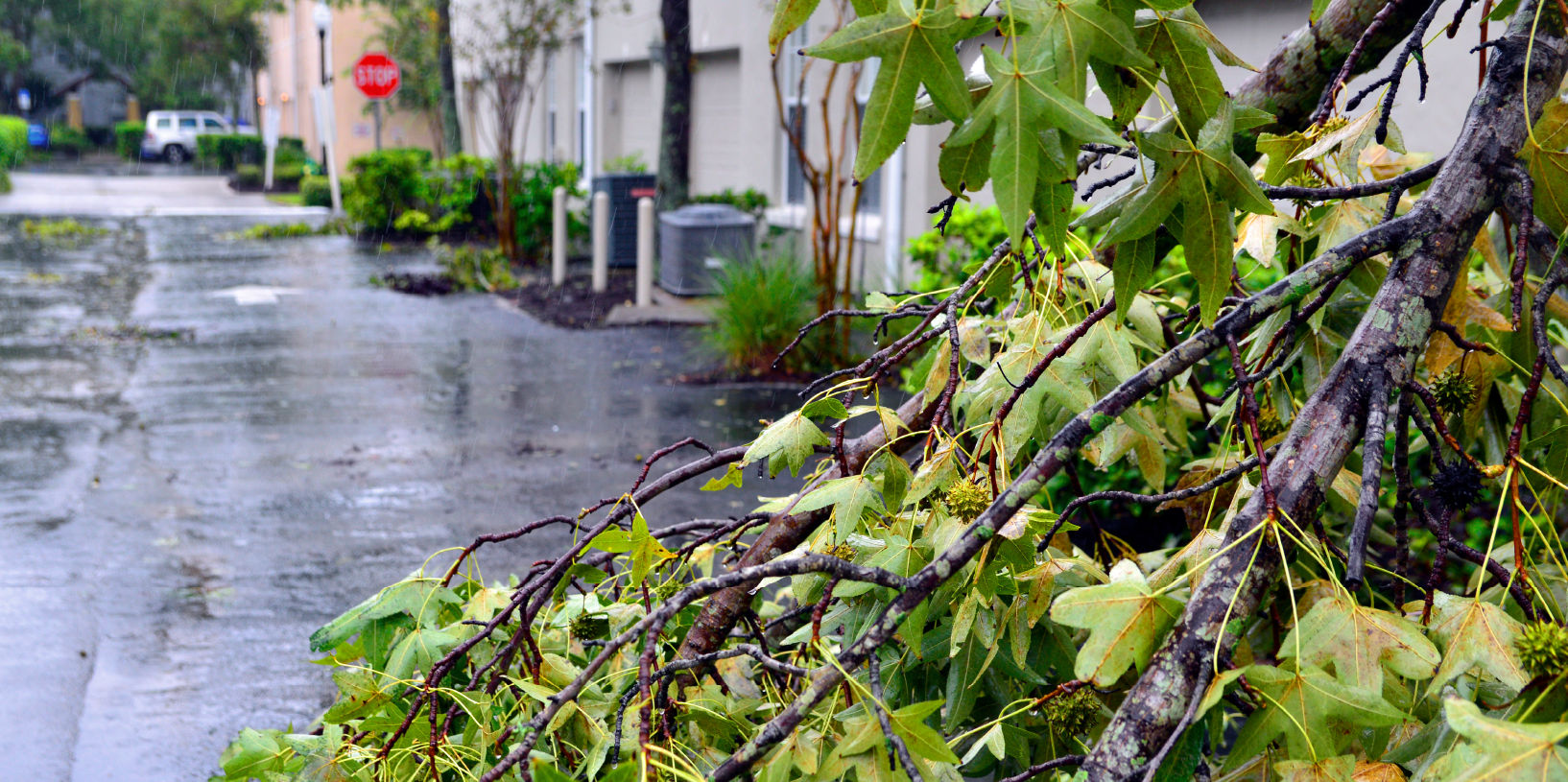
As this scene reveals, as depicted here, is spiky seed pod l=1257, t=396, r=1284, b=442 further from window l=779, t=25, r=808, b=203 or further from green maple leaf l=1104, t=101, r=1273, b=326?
window l=779, t=25, r=808, b=203

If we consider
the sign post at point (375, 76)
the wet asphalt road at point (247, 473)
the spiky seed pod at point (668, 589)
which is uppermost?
the sign post at point (375, 76)

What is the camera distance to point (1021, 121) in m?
1.19

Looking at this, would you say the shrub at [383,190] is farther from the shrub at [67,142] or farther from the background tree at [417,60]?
the shrub at [67,142]

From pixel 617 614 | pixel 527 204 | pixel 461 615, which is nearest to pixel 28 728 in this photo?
pixel 461 615

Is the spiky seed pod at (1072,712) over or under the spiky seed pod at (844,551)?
under

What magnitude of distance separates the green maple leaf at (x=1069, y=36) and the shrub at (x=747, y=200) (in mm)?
13277

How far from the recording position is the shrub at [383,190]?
22031 mm

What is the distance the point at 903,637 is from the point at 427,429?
7458mm

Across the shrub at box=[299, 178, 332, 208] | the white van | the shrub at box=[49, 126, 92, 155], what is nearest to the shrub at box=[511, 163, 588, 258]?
the shrub at box=[299, 178, 332, 208]

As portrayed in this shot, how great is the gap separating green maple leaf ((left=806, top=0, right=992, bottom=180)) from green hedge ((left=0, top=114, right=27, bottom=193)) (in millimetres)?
37672

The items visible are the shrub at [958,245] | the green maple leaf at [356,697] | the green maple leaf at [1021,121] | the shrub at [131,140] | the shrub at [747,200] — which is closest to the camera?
the green maple leaf at [1021,121]

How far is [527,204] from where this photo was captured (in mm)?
18047

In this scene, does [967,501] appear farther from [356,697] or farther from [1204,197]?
[356,697]

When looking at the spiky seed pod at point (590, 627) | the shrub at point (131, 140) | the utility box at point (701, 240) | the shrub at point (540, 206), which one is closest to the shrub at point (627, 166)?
the shrub at point (540, 206)
